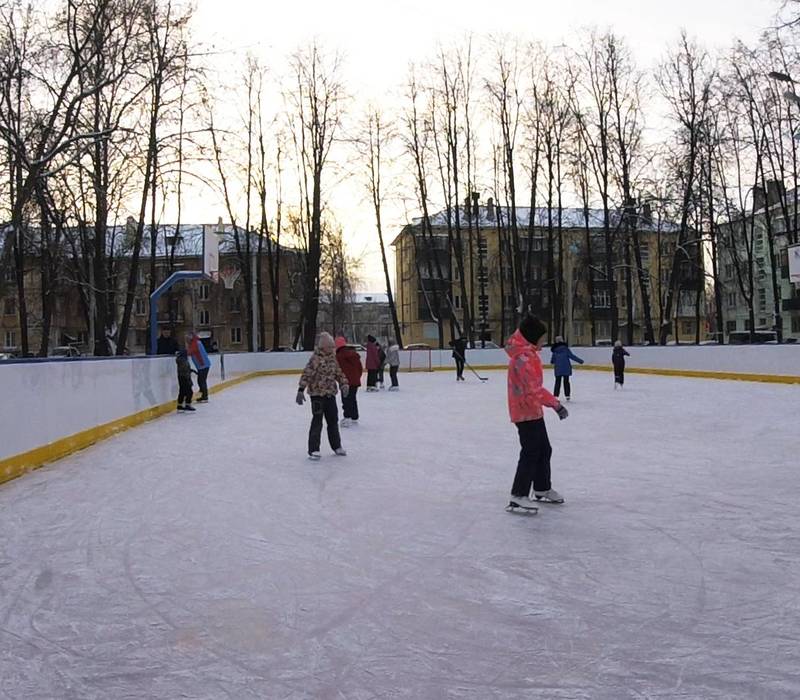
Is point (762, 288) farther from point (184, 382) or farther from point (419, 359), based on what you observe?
point (184, 382)

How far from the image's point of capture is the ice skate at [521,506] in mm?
Answer: 5973

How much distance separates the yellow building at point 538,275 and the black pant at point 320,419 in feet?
89.2

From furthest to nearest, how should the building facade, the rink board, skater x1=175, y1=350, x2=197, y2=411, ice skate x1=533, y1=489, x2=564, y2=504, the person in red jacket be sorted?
the building facade < skater x1=175, y1=350, x2=197, y2=411 < the person in red jacket < the rink board < ice skate x1=533, y1=489, x2=564, y2=504

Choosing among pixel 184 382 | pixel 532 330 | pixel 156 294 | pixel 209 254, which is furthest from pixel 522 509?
pixel 209 254

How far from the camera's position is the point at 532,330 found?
604 cm

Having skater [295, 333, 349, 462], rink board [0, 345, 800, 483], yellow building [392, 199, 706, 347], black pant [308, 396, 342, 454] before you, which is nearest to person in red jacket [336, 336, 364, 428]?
rink board [0, 345, 800, 483]

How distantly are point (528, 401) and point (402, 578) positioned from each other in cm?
200

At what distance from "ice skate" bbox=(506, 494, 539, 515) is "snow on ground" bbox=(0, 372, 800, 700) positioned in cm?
19

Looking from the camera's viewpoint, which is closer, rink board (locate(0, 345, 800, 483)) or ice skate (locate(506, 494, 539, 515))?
ice skate (locate(506, 494, 539, 515))

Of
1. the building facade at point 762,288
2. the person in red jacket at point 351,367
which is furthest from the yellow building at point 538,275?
the person in red jacket at point 351,367

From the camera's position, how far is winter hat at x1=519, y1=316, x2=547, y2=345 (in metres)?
6.02

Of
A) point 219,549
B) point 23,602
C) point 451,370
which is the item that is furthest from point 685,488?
point 451,370

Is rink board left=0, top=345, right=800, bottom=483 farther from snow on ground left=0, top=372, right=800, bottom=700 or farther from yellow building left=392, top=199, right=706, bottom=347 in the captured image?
yellow building left=392, top=199, right=706, bottom=347

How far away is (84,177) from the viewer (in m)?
19.3
